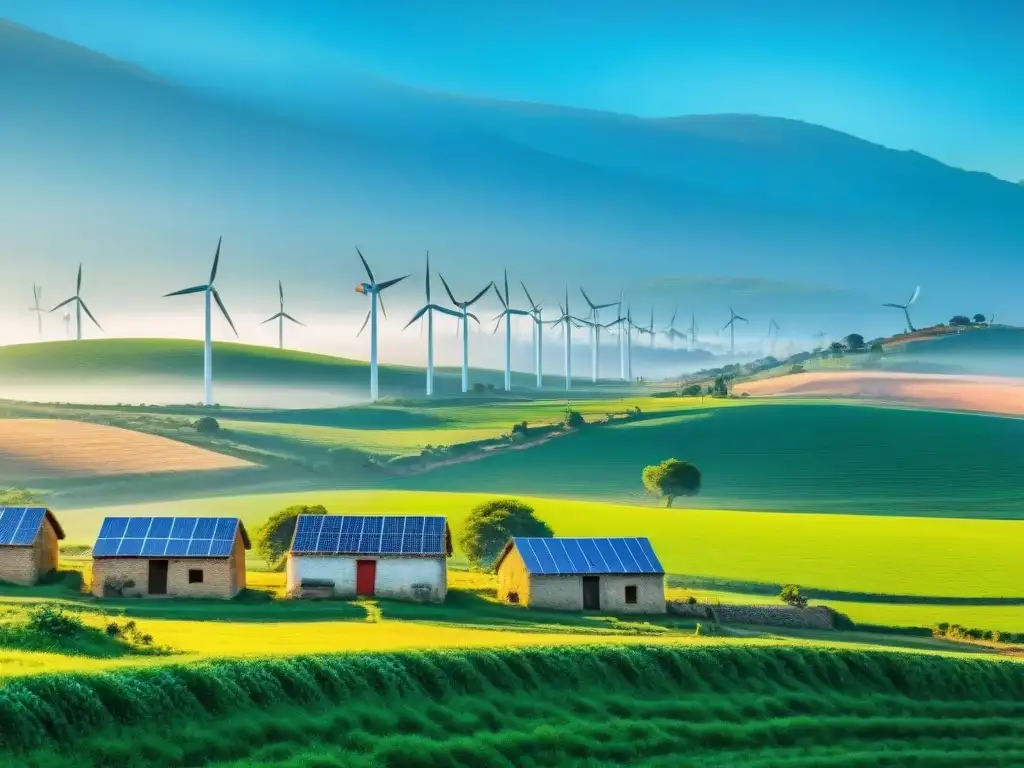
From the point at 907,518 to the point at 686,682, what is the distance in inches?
2199

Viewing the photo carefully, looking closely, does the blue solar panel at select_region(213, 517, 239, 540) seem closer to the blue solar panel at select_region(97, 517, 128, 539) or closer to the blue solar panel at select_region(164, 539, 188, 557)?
the blue solar panel at select_region(164, 539, 188, 557)

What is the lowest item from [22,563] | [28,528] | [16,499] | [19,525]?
[22,563]

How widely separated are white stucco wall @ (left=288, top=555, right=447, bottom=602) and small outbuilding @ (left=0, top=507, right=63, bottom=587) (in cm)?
912

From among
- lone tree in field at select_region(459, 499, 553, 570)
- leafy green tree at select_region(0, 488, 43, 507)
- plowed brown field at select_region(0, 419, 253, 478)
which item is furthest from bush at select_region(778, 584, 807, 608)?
plowed brown field at select_region(0, 419, 253, 478)

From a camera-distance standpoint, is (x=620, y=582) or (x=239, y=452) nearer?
(x=620, y=582)

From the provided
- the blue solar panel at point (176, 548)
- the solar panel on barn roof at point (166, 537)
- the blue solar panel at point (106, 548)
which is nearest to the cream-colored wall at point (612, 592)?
the solar panel on barn roof at point (166, 537)

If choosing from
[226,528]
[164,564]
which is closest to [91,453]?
[226,528]

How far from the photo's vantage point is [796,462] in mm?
120875

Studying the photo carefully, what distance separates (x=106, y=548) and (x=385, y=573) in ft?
33.4

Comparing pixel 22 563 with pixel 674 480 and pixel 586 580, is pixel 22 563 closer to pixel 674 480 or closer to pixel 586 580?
pixel 586 580

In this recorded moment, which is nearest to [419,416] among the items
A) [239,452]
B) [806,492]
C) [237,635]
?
[239,452]

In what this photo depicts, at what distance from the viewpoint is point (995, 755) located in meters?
37.7

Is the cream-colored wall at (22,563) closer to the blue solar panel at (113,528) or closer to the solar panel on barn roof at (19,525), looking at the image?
the solar panel on barn roof at (19,525)

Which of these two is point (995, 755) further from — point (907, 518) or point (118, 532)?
point (907, 518)
